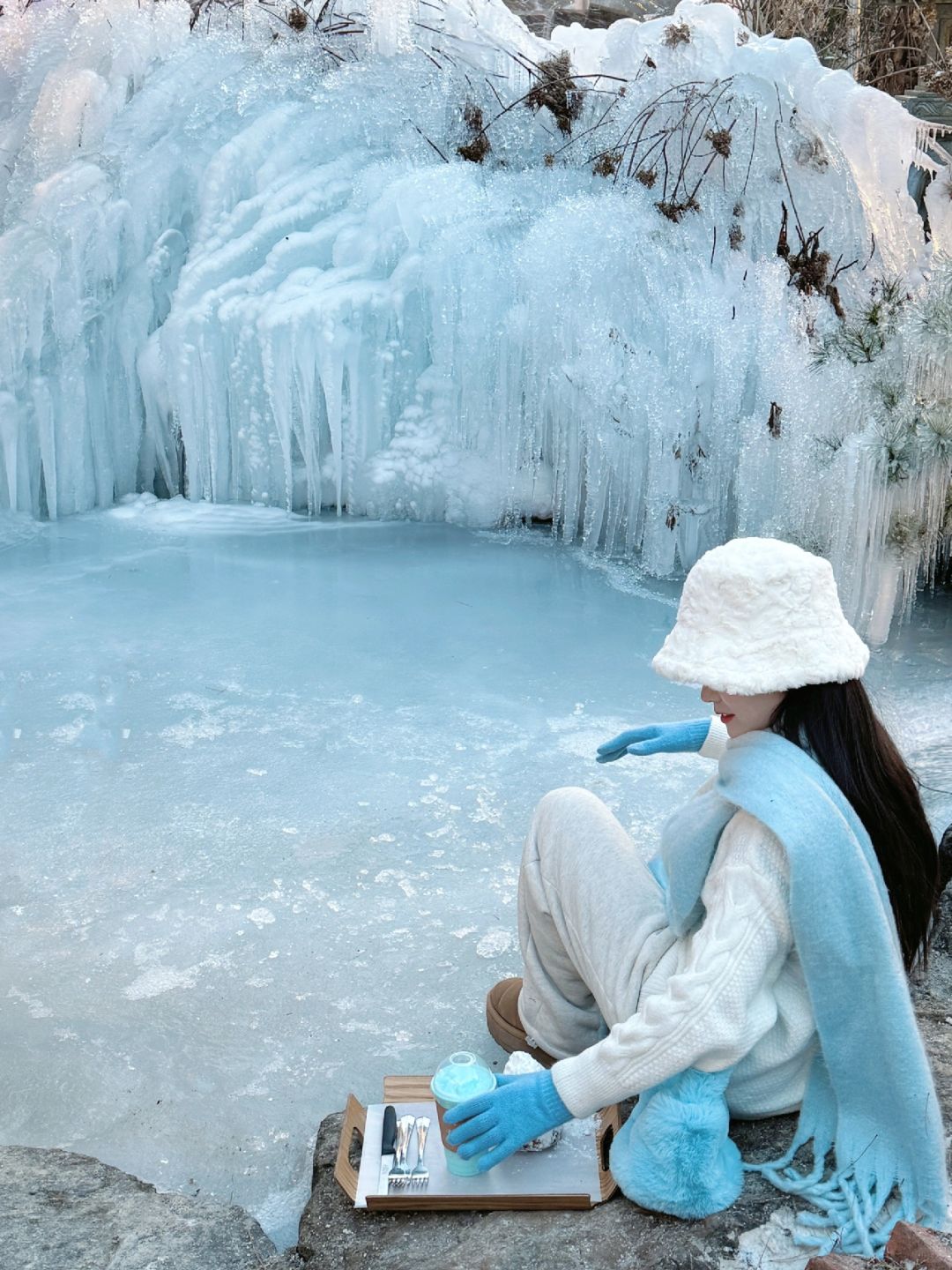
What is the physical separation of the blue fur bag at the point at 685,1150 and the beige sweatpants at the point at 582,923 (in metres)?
0.17

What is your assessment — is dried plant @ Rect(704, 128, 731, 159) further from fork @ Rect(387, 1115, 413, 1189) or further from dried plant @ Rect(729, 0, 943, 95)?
fork @ Rect(387, 1115, 413, 1189)

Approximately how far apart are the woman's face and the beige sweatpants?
308 mm

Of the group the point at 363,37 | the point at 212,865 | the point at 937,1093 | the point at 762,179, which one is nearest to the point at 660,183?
the point at 762,179

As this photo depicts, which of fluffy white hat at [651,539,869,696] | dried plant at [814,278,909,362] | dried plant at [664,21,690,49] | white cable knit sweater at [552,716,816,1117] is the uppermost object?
dried plant at [664,21,690,49]

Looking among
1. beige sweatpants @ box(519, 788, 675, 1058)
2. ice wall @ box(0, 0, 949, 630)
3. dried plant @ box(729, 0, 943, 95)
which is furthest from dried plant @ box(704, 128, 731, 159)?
beige sweatpants @ box(519, 788, 675, 1058)

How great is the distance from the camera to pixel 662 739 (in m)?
2.14

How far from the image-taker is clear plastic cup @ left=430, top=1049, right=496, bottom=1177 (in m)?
1.72

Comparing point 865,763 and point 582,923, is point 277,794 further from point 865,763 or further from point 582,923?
point 865,763

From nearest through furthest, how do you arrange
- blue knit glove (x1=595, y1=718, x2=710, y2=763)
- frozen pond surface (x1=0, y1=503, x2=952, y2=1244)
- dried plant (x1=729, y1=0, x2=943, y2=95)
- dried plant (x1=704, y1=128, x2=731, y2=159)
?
blue knit glove (x1=595, y1=718, x2=710, y2=763), frozen pond surface (x1=0, y1=503, x2=952, y2=1244), dried plant (x1=704, y1=128, x2=731, y2=159), dried plant (x1=729, y1=0, x2=943, y2=95)

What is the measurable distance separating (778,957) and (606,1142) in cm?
42

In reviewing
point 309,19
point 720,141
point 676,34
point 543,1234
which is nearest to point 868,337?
point 720,141

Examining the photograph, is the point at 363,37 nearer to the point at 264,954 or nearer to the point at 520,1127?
the point at 264,954

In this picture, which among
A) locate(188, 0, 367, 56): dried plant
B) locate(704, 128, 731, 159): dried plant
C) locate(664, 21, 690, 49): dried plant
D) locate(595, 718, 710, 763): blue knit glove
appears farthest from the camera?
locate(188, 0, 367, 56): dried plant

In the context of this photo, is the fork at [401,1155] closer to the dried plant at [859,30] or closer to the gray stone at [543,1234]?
the gray stone at [543,1234]
